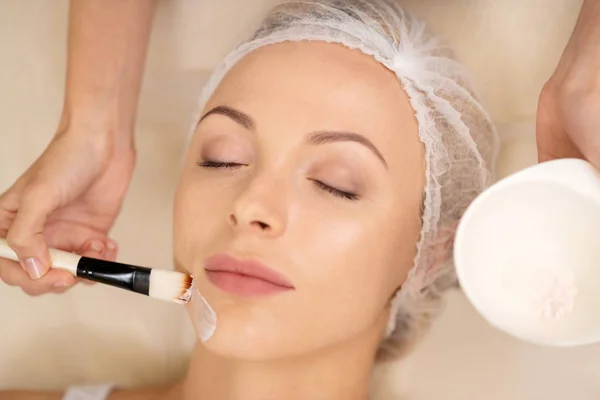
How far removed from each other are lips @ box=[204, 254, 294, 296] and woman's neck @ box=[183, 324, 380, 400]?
0.20m

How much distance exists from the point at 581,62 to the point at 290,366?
2.22ft

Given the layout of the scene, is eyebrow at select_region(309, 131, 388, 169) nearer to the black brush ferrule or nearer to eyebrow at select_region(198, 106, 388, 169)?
eyebrow at select_region(198, 106, 388, 169)

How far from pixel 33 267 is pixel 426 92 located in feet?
2.39

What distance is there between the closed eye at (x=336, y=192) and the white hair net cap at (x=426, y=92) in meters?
0.16

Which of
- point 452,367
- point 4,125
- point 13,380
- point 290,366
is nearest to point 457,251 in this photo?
point 290,366

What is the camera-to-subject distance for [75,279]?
1.09m

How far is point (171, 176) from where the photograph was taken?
1613 millimetres

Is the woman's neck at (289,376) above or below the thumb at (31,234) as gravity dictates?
below

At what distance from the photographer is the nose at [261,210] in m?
0.93

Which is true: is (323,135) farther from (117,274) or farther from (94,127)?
(94,127)

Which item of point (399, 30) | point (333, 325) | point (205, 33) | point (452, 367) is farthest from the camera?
point (205, 33)

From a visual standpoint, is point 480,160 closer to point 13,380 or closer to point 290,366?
point 290,366

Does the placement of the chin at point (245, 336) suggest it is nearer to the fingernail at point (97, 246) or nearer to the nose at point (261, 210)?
the nose at point (261, 210)

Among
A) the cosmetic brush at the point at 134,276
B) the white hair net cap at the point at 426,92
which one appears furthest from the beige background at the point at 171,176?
the cosmetic brush at the point at 134,276
